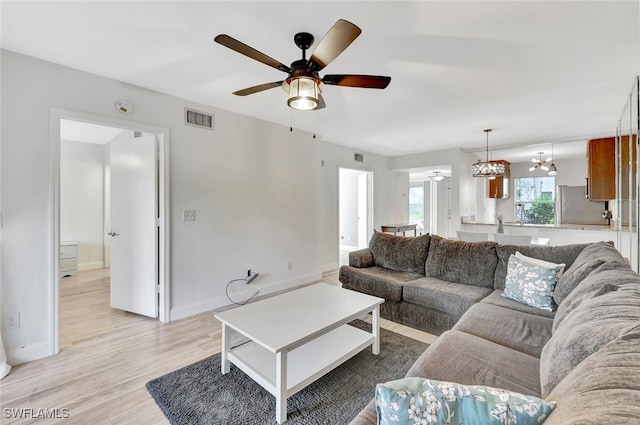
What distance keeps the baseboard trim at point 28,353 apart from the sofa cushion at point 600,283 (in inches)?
143

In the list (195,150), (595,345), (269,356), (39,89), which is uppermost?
(39,89)

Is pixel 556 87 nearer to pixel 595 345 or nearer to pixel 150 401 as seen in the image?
pixel 595 345

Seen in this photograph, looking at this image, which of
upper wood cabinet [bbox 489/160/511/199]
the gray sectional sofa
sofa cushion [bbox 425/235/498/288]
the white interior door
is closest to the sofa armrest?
the gray sectional sofa

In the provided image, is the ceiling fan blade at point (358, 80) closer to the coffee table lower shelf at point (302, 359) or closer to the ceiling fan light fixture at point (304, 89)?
the ceiling fan light fixture at point (304, 89)

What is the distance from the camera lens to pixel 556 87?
2.78 m

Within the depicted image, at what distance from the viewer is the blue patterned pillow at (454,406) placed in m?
0.69

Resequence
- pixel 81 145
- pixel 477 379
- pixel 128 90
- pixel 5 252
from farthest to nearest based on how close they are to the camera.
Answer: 1. pixel 81 145
2. pixel 128 90
3. pixel 5 252
4. pixel 477 379

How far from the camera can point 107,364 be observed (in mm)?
2203

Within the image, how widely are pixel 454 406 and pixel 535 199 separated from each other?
8.49m

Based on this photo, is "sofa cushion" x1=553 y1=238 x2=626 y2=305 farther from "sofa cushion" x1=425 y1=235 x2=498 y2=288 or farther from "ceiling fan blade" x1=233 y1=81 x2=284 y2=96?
"ceiling fan blade" x1=233 y1=81 x2=284 y2=96

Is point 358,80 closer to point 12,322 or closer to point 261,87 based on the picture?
point 261,87

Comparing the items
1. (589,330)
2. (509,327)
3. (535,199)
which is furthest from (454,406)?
(535,199)

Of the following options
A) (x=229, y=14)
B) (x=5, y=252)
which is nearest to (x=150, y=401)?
(x=5, y=252)

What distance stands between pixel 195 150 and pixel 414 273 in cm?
292
